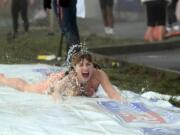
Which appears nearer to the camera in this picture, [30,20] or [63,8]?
[63,8]

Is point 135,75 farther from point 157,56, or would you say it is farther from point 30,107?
point 30,107

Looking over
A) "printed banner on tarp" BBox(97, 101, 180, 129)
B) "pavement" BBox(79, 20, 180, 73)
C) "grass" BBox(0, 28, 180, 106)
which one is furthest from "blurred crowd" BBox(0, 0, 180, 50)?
"printed banner on tarp" BBox(97, 101, 180, 129)

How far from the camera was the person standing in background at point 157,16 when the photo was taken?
31.7ft

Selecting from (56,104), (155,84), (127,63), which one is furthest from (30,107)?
(127,63)

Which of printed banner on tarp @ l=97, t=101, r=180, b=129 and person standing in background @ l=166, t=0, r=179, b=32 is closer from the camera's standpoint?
printed banner on tarp @ l=97, t=101, r=180, b=129

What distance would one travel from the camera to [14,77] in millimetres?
6215

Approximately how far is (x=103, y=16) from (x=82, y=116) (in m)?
7.68

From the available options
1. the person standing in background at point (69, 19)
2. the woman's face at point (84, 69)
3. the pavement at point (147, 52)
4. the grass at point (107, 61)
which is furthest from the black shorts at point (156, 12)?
the woman's face at point (84, 69)

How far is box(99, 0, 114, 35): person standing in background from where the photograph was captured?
12.0 meters

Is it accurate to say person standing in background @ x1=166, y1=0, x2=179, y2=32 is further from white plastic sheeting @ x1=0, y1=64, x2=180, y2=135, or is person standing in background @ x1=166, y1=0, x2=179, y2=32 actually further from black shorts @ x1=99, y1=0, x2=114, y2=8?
white plastic sheeting @ x1=0, y1=64, x2=180, y2=135

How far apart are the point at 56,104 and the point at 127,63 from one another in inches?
144

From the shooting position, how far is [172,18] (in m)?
11.5

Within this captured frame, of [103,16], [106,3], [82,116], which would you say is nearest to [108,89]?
[82,116]

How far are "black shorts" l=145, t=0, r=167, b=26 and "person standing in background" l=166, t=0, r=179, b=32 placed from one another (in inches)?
54.1
